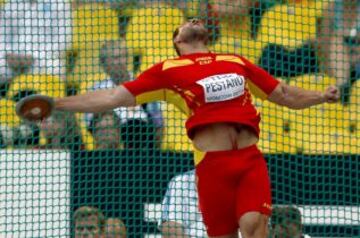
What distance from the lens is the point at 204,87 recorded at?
18.2 ft

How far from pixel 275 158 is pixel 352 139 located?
2.09 feet

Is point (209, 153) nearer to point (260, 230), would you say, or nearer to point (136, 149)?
point (260, 230)

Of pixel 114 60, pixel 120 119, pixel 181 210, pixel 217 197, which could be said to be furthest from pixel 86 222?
pixel 217 197

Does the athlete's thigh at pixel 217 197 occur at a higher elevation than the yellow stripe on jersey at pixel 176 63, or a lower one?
lower

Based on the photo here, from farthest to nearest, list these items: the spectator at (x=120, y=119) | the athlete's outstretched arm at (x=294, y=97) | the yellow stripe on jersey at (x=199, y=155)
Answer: the spectator at (x=120, y=119) < the athlete's outstretched arm at (x=294, y=97) < the yellow stripe on jersey at (x=199, y=155)

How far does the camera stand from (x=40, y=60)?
7.56m

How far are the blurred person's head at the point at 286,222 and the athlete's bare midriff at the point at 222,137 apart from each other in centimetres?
182

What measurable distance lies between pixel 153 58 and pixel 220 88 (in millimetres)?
2253

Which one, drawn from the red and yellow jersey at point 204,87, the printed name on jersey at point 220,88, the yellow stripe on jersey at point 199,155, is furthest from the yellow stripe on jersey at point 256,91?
the yellow stripe on jersey at point 199,155

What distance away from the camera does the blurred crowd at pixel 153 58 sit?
7477 mm

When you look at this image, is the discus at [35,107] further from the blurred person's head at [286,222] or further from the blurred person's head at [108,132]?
the blurred person's head at [286,222]

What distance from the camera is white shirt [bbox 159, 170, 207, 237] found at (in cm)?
733

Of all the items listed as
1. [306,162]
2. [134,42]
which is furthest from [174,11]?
[306,162]

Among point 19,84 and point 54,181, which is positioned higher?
point 19,84
